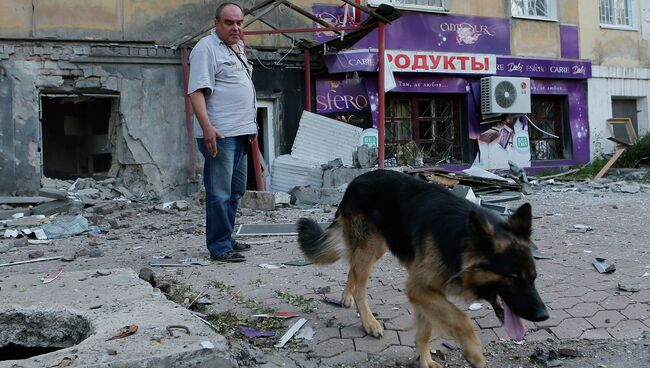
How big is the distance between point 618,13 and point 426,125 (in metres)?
7.55

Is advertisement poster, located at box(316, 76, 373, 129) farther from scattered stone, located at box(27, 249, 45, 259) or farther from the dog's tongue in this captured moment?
the dog's tongue

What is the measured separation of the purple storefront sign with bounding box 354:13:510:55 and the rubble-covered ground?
6.56 meters

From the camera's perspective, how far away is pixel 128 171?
38.0ft

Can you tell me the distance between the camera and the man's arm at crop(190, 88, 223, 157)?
191 inches

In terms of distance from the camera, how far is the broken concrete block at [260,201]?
941cm

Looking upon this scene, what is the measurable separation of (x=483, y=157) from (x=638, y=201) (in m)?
5.32

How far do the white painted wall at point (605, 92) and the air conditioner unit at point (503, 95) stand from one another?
2.88 m

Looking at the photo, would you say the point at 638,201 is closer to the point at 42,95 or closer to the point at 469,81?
the point at 469,81

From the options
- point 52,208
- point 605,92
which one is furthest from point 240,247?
point 605,92

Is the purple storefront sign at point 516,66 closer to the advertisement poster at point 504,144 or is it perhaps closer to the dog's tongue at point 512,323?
the advertisement poster at point 504,144

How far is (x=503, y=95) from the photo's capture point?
14102 millimetres

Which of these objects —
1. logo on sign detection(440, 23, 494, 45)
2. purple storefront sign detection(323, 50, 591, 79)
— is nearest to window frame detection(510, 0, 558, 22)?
purple storefront sign detection(323, 50, 591, 79)

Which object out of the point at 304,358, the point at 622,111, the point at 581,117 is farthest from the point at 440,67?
the point at 304,358

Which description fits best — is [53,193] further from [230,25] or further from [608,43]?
[608,43]
